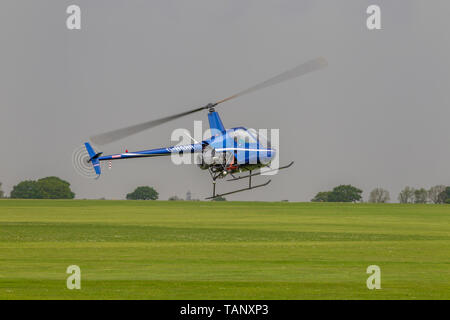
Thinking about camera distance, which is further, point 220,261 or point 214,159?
point 220,261

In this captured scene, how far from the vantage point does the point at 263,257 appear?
6631cm

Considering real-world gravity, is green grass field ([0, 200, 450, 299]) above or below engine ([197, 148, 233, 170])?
below

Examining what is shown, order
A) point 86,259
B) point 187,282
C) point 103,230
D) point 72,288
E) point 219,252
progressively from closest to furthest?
1. point 72,288
2. point 187,282
3. point 86,259
4. point 219,252
5. point 103,230

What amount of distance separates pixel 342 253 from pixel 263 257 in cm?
810

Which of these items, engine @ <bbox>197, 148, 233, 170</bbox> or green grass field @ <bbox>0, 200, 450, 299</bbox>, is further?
engine @ <bbox>197, 148, 233, 170</bbox>

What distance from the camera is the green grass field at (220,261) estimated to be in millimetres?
46156

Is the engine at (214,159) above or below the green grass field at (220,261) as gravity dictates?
above

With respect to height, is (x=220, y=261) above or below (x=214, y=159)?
below

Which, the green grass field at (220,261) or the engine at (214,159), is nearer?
the green grass field at (220,261)

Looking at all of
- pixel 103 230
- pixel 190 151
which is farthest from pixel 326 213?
pixel 190 151

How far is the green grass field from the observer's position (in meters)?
46.2

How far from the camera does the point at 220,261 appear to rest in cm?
6228
